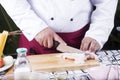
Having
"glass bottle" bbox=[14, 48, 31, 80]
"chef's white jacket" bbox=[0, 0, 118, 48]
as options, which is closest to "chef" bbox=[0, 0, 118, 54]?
"chef's white jacket" bbox=[0, 0, 118, 48]

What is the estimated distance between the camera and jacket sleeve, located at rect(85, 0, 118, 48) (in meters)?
1.70

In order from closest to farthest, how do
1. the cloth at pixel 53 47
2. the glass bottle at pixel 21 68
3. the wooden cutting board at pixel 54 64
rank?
1. the glass bottle at pixel 21 68
2. the wooden cutting board at pixel 54 64
3. the cloth at pixel 53 47

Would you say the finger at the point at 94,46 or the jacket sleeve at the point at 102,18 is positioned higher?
the jacket sleeve at the point at 102,18

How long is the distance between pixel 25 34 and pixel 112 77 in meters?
0.66

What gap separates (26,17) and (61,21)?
0.20 m

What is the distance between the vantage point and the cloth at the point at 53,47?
1643 millimetres

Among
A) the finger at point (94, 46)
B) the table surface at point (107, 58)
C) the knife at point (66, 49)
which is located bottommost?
the table surface at point (107, 58)

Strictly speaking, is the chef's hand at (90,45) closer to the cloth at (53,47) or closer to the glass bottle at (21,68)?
the cloth at (53,47)

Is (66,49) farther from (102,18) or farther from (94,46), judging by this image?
(102,18)

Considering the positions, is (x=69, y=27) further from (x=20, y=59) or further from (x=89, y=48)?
(x=20, y=59)

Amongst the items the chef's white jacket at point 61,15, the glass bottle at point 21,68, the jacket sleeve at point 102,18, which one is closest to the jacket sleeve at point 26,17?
the chef's white jacket at point 61,15

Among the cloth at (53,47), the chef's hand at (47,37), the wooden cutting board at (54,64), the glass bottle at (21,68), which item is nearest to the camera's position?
the glass bottle at (21,68)

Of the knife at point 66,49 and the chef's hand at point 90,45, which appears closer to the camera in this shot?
the knife at point 66,49

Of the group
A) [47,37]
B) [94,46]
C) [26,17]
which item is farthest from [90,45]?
[26,17]
